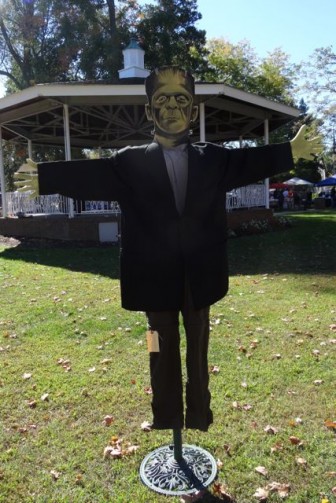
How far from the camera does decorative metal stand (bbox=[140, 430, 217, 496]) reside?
3.12 metres

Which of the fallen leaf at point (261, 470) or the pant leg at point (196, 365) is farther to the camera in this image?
the fallen leaf at point (261, 470)

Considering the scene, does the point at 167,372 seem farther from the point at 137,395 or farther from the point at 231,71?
the point at 231,71

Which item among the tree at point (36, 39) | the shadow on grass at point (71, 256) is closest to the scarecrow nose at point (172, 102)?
the shadow on grass at point (71, 256)

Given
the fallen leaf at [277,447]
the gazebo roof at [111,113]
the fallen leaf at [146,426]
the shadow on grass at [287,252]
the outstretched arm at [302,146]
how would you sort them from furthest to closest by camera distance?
the gazebo roof at [111,113] < the shadow on grass at [287,252] < the fallen leaf at [146,426] < the fallen leaf at [277,447] < the outstretched arm at [302,146]

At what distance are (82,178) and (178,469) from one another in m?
2.05

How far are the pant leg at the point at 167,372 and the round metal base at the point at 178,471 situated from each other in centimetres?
34

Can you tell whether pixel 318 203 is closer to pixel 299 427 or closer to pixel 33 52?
pixel 33 52

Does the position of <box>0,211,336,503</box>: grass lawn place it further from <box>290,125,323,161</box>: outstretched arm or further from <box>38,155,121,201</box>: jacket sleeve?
<box>290,125,323,161</box>: outstretched arm

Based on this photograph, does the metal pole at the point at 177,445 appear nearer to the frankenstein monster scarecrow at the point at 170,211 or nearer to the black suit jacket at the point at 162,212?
the frankenstein monster scarecrow at the point at 170,211

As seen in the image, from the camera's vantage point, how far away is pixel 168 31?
29.2 m

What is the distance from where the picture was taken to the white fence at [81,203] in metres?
14.6

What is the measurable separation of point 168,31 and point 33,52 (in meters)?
9.29

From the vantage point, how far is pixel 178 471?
326 centimetres

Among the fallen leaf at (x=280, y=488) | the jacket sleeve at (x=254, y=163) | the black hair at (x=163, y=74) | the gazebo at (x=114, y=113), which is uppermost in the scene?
the gazebo at (x=114, y=113)
